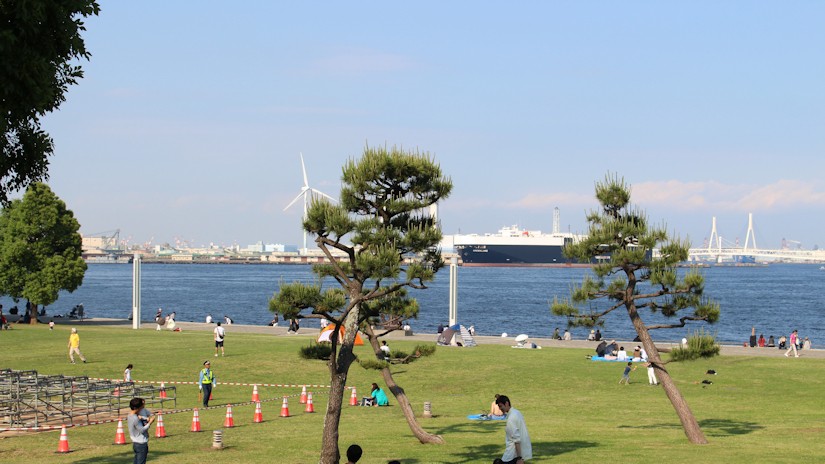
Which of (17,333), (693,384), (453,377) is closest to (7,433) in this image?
(453,377)

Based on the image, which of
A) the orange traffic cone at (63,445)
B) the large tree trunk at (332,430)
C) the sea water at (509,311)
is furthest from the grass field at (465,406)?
the sea water at (509,311)

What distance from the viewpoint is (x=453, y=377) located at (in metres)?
37.9

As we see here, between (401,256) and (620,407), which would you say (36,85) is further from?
(620,407)

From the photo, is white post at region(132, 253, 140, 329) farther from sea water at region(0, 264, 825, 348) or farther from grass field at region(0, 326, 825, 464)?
sea water at region(0, 264, 825, 348)

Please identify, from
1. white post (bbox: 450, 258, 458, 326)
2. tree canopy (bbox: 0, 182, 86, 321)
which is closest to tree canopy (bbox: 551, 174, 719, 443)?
white post (bbox: 450, 258, 458, 326)

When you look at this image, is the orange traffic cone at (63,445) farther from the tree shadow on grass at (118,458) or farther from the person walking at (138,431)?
the person walking at (138,431)

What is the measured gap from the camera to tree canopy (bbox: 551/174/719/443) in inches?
889

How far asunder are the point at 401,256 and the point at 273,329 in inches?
1767

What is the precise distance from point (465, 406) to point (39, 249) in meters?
42.5

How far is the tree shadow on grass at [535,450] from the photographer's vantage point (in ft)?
67.4

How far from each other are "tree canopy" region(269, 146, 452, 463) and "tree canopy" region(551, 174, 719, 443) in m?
4.80

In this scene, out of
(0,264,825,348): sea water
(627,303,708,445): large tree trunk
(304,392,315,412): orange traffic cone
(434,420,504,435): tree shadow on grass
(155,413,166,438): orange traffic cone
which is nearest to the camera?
(627,303,708,445): large tree trunk

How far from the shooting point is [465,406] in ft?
104

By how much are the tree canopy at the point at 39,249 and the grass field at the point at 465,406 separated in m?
11.8
